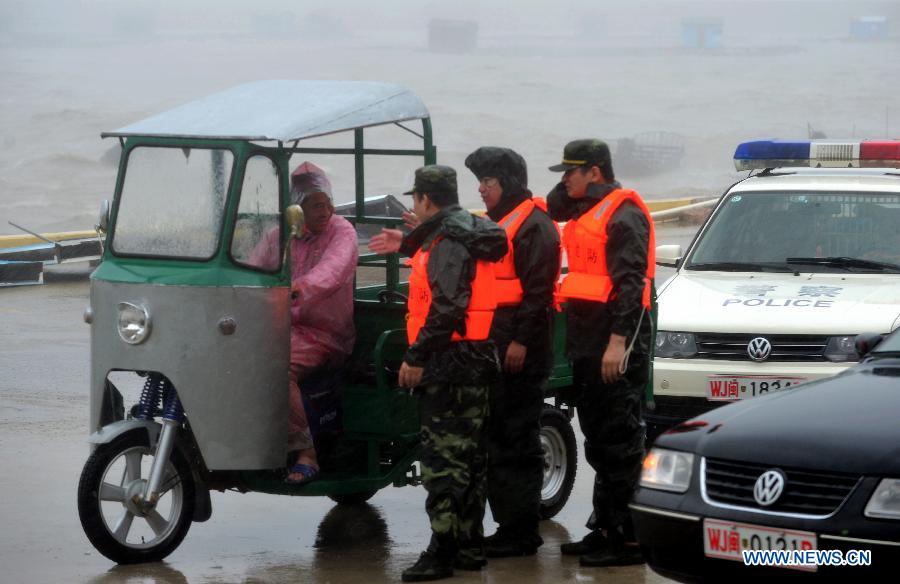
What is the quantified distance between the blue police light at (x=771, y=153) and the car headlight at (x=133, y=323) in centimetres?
537

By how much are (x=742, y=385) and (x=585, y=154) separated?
227 centimetres

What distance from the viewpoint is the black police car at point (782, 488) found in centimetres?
437

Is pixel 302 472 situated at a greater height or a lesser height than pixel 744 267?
lesser

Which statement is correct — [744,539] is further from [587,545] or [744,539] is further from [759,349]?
[759,349]

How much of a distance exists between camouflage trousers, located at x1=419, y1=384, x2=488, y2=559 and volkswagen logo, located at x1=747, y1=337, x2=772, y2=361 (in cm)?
257

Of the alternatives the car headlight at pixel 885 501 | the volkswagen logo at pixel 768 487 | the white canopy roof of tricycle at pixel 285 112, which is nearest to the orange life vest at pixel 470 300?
the white canopy roof of tricycle at pixel 285 112

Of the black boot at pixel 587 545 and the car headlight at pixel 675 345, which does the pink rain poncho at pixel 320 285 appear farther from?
the car headlight at pixel 675 345

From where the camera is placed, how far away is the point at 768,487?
458 cm

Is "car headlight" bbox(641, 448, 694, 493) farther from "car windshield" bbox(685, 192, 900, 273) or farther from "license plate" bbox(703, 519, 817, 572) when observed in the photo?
"car windshield" bbox(685, 192, 900, 273)

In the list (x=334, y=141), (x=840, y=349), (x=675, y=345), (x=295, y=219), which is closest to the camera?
(x=295, y=219)

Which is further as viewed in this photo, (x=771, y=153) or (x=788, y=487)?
(x=771, y=153)

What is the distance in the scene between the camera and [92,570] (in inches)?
241

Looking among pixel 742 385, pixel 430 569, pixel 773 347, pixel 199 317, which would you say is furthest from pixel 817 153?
pixel 199 317

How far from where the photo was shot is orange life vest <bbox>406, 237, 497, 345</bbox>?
5.91 m
